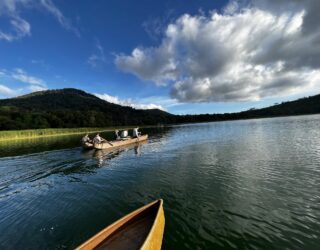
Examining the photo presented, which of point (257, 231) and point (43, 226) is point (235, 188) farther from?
point (43, 226)

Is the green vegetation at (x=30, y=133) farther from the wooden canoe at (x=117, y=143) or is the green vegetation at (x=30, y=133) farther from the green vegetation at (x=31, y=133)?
the wooden canoe at (x=117, y=143)

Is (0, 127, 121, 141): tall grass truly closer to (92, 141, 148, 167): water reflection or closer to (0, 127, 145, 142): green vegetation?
(0, 127, 145, 142): green vegetation

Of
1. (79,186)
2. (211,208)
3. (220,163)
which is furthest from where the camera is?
(220,163)

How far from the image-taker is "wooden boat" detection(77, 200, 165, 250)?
24.1 feet

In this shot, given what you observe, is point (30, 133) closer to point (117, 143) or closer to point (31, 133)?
point (31, 133)

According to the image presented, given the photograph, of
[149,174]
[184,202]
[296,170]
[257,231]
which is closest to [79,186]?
[149,174]

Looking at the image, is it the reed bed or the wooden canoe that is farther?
the reed bed

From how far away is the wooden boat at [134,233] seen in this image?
290 inches

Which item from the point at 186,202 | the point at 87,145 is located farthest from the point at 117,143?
the point at 186,202

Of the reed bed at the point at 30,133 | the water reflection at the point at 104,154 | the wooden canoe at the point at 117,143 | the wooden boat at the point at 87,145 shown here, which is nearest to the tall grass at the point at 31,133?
the reed bed at the point at 30,133

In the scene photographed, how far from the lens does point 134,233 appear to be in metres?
8.56

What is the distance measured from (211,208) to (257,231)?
2893 millimetres

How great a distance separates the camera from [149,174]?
65.6 ft

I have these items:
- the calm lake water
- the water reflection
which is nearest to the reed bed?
the water reflection
